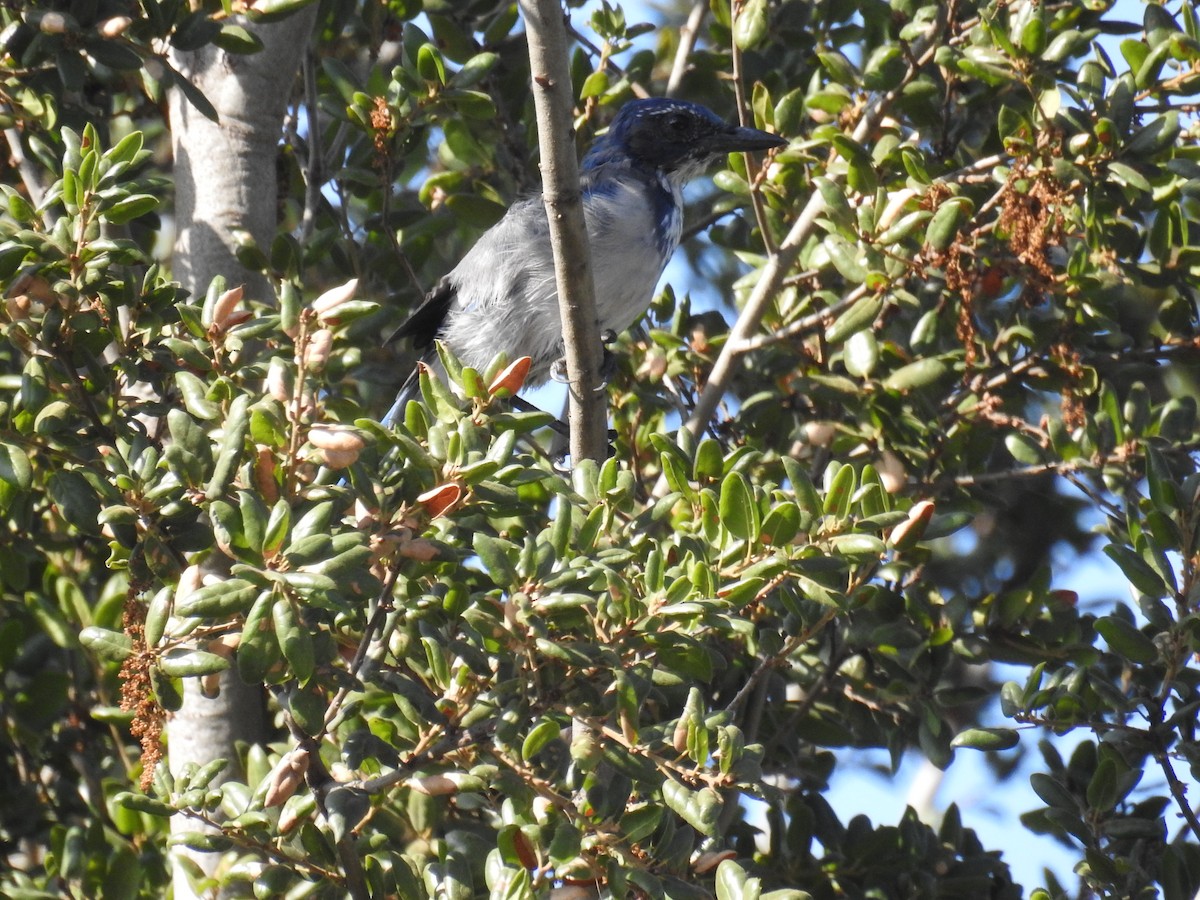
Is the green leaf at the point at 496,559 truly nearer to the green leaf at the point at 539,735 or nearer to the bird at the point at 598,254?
the green leaf at the point at 539,735

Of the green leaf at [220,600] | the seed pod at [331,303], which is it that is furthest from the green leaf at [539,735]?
the seed pod at [331,303]

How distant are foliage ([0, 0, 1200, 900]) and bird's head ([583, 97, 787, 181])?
0.13 meters

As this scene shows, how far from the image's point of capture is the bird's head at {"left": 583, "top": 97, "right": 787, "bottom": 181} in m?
4.51

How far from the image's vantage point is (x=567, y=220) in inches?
113

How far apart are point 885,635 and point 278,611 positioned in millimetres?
1544

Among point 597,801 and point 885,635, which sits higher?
point 885,635

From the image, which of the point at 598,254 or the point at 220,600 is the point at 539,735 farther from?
the point at 598,254

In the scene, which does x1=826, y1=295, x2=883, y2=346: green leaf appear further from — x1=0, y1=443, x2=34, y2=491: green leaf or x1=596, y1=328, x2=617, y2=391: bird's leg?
x1=0, y1=443, x2=34, y2=491: green leaf

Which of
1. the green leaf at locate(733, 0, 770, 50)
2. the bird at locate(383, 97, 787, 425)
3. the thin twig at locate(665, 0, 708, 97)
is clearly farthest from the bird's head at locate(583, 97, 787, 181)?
the green leaf at locate(733, 0, 770, 50)

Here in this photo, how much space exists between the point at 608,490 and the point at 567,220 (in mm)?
650

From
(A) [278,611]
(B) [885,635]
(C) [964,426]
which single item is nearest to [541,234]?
(C) [964,426]

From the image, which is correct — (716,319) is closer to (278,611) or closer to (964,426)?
(964,426)

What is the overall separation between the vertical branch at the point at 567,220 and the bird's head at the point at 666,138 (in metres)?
1.47

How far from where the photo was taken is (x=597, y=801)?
2350 millimetres
